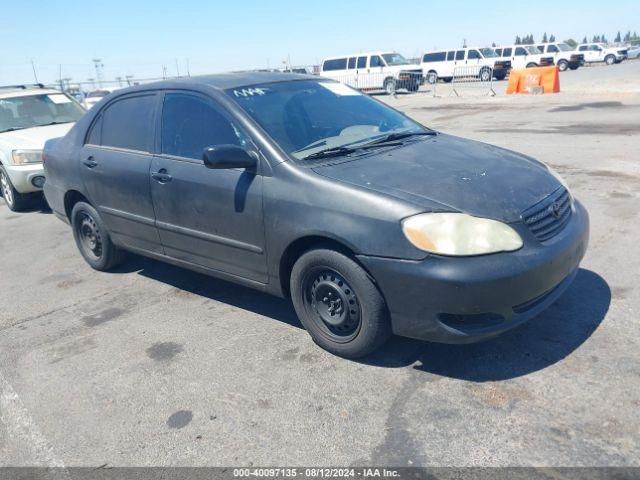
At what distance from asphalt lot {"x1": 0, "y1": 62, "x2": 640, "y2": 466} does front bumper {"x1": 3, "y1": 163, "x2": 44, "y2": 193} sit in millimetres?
2999

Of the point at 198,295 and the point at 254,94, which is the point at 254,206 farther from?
the point at 198,295

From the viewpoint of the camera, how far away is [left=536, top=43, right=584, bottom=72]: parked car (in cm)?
3550

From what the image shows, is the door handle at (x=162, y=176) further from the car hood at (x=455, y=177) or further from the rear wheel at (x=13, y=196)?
the rear wheel at (x=13, y=196)

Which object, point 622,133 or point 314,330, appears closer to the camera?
point 314,330

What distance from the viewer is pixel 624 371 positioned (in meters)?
2.95

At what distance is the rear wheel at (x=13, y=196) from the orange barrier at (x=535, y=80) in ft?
62.4

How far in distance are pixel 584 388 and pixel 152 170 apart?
10.6 feet

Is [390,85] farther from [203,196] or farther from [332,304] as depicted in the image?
[332,304]

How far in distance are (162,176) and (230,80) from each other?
0.88m

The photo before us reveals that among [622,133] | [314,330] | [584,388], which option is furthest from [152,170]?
[622,133]

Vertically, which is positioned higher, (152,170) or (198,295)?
(152,170)

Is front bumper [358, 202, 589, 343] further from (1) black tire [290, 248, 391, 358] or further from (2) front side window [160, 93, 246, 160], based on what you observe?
(2) front side window [160, 93, 246, 160]

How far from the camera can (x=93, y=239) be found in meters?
5.18

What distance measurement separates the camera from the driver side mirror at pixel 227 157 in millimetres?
3293
